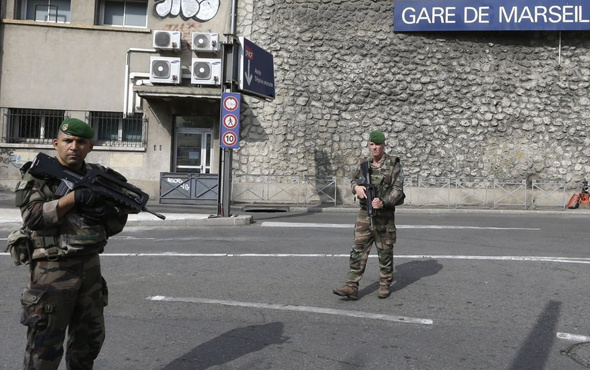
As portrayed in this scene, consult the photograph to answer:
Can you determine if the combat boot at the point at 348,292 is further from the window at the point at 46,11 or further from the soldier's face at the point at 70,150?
the window at the point at 46,11

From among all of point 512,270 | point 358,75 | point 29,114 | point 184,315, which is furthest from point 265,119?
point 184,315

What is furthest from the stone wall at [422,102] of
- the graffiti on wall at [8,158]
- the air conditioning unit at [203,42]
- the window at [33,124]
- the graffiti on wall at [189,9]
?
the graffiti on wall at [8,158]

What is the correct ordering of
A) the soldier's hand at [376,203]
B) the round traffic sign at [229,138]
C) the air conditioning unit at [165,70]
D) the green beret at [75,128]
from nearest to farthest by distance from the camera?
the green beret at [75,128] < the soldier's hand at [376,203] < the round traffic sign at [229,138] < the air conditioning unit at [165,70]

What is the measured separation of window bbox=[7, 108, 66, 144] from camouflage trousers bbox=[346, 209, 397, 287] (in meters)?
16.4

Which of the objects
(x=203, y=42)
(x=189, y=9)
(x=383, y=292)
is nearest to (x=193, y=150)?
(x=203, y=42)

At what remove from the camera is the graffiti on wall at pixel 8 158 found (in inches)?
724

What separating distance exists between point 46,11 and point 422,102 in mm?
14500

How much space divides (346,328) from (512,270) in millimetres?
3423

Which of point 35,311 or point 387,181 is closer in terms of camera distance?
point 35,311

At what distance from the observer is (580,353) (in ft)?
13.0

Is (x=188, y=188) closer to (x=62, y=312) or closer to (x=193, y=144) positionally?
(x=193, y=144)

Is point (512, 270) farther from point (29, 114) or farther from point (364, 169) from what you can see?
point (29, 114)

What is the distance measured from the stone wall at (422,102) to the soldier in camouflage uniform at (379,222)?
44.0ft

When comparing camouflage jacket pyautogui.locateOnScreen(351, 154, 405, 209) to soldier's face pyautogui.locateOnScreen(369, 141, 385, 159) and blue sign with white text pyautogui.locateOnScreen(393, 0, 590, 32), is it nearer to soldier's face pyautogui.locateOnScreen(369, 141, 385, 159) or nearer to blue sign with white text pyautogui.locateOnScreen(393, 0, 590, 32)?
soldier's face pyautogui.locateOnScreen(369, 141, 385, 159)
